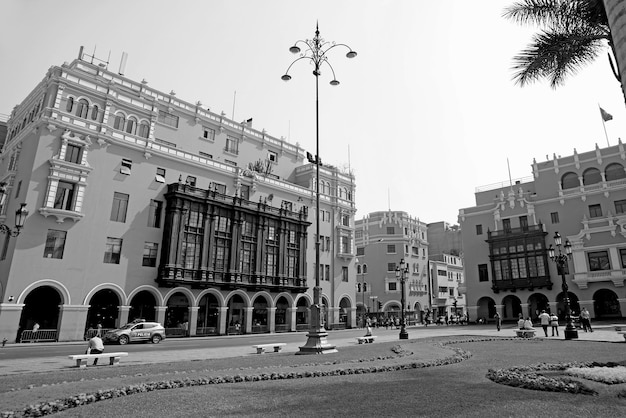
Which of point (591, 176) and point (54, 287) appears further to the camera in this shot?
point (591, 176)

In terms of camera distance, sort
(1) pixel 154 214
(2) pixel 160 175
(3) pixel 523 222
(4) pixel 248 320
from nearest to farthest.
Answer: (1) pixel 154 214
(2) pixel 160 175
(4) pixel 248 320
(3) pixel 523 222

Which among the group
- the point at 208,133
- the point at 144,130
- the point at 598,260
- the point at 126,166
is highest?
the point at 208,133

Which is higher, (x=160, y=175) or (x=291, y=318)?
(x=160, y=175)

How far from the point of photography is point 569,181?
5147cm

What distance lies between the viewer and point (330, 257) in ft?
173

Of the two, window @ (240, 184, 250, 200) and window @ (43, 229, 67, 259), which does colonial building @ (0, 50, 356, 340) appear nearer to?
A: window @ (43, 229, 67, 259)

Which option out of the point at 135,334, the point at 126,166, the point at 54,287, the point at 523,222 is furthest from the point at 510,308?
the point at 54,287

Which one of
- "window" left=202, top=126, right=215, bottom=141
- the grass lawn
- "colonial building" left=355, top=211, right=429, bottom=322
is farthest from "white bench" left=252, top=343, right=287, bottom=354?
"colonial building" left=355, top=211, right=429, bottom=322

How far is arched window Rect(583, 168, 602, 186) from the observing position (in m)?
49.5

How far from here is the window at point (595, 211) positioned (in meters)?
48.2

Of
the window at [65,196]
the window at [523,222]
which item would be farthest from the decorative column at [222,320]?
the window at [523,222]

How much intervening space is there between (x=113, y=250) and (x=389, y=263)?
52.9 metres

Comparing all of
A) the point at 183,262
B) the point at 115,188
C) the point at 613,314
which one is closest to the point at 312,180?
the point at 183,262

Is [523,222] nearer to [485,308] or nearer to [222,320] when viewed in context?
[485,308]
